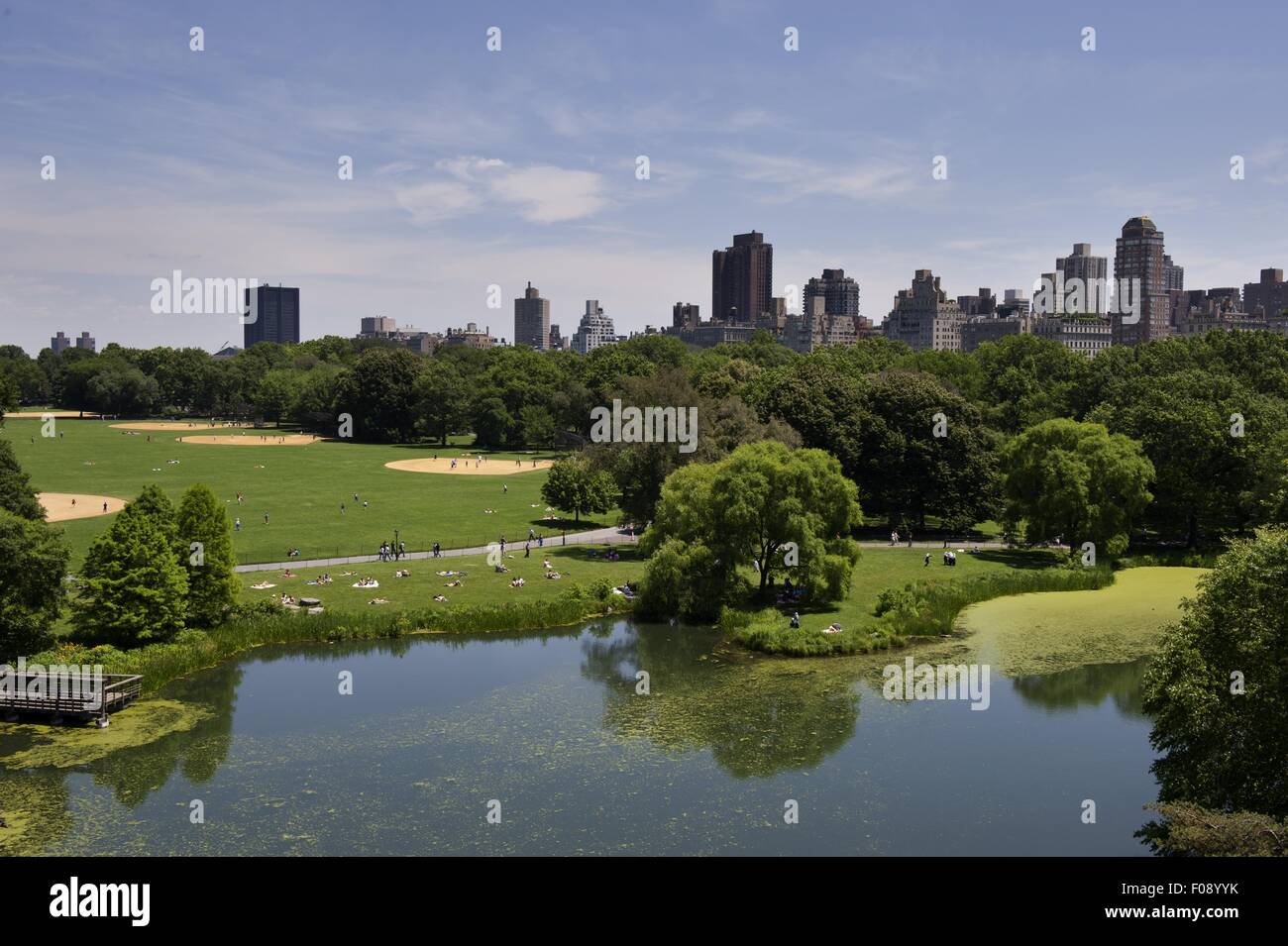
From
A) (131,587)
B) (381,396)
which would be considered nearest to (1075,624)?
(131,587)

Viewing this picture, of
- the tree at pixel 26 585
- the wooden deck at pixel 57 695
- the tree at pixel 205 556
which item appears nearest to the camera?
the wooden deck at pixel 57 695

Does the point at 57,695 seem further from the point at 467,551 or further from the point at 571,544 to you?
the point at 571,544

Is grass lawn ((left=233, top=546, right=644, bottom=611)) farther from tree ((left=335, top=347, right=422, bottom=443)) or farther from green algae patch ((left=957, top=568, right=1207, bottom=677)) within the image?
tree ((left=335, top=347, right=422, bottom=443))

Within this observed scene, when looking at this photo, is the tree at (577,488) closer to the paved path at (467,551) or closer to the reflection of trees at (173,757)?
the paved path at (467,551)

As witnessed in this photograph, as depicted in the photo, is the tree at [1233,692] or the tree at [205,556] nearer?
the tree at [1233,692]

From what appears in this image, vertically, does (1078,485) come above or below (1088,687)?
above

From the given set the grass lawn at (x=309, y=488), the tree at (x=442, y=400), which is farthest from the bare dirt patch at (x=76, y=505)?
the tree at (x=442, y=400)

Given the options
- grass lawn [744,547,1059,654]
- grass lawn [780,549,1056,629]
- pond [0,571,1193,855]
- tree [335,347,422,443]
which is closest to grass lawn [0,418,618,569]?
tree [335,347,422,443]
